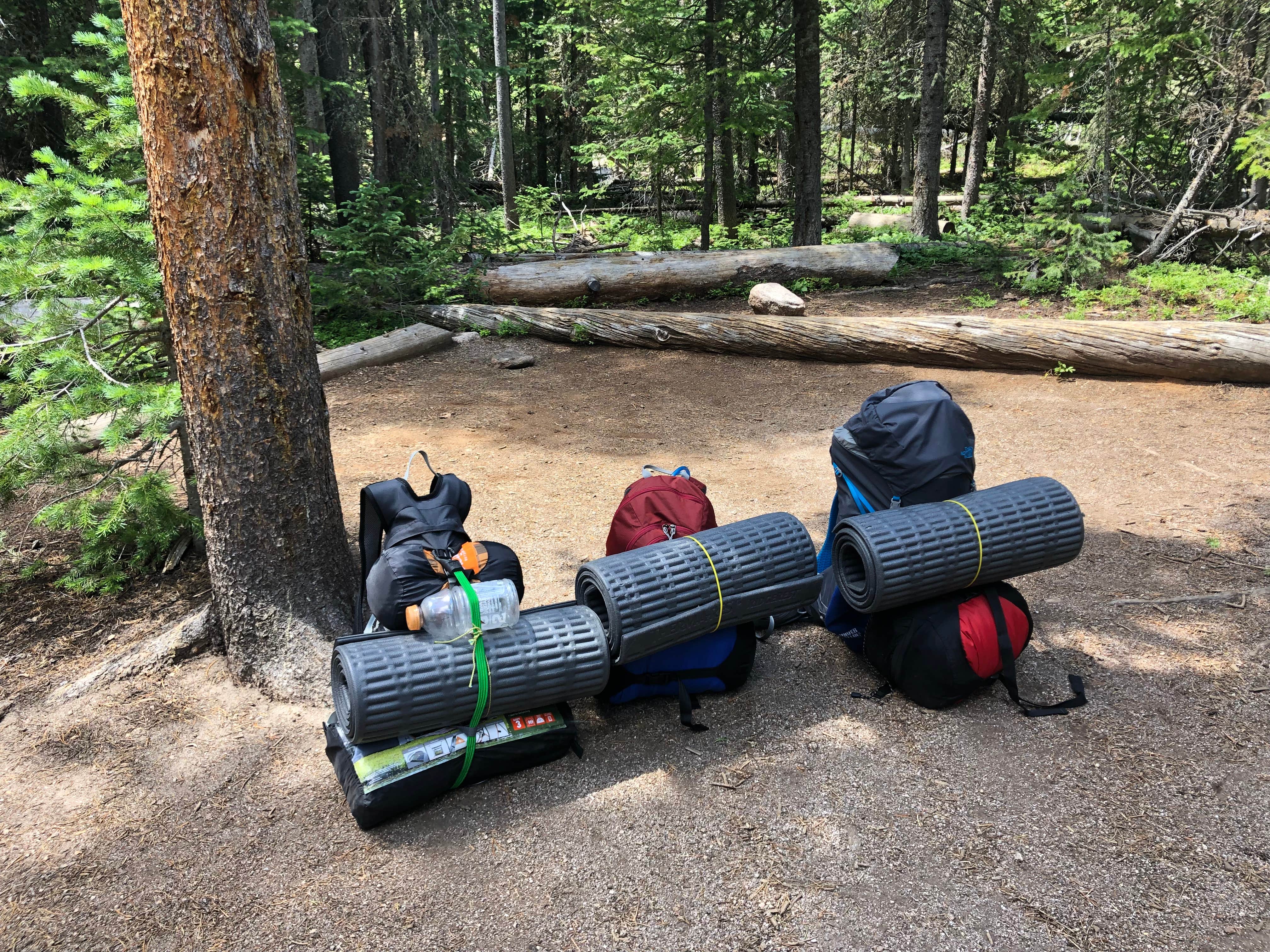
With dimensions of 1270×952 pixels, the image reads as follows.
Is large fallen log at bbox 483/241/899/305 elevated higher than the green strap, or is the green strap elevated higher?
large fallen log at bbox 483/241/899/305

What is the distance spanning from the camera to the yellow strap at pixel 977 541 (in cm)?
351

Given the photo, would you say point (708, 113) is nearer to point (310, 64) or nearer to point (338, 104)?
point (338, 104)

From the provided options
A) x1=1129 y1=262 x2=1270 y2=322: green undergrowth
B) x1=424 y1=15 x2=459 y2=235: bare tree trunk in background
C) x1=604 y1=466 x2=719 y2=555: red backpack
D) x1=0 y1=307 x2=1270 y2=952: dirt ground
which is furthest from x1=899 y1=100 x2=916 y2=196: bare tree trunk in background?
x1=604 y1=466 x2=719 y2=555: red backpack

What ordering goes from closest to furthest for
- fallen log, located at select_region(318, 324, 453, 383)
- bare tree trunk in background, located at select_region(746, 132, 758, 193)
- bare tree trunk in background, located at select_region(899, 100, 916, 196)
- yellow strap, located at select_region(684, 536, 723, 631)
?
yellow strap, located at select_region(684, 536, 723, 631), fallen log, located at select_region(318, 324, 453, 383), bare tree trunk in background, located at select_region(746, 132, 758, 193), bare tree trunk in background, located at select_region(899, 100, 916, 196)

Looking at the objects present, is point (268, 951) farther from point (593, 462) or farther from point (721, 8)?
point (721, 8)

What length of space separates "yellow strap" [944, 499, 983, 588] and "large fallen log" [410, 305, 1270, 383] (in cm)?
619

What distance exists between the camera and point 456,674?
2971 millimetres

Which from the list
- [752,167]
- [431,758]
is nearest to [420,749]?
[431,758]

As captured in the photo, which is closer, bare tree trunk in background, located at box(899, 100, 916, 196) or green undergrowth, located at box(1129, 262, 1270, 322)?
green undergrowth, located at box(1129, 262, 1270, 322)

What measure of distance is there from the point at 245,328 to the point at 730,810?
9.29 feet

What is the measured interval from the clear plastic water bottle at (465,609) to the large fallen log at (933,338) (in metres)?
7.56

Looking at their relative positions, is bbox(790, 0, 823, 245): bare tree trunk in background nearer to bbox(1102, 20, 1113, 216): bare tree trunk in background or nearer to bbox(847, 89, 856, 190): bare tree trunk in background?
bbox(1102, 20, 1113, 216): bare tree trunk in background

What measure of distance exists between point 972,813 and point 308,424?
323 centimetres

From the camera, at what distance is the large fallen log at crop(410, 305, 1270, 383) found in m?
8.14
